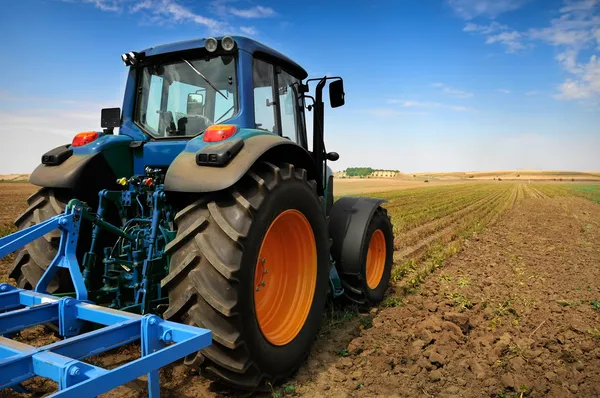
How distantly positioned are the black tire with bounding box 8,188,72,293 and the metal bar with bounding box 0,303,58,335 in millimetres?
908

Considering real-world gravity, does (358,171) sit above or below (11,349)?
above

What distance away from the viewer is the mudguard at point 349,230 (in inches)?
169

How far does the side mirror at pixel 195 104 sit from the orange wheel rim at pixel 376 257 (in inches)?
96.5

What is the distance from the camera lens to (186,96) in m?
3.60

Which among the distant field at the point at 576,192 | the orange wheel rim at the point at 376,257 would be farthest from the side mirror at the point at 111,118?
the distant field at the point at 576,192

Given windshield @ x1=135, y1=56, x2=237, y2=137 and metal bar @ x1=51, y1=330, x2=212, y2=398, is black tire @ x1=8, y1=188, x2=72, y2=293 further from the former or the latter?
metal bar @ x1=51, y1=330, x2=212, y2=398

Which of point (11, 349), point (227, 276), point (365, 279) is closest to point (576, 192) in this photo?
point (365, 279)

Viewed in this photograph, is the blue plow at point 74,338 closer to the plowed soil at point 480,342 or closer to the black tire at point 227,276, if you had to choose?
the black tire at point 227,276

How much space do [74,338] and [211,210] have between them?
95 cm

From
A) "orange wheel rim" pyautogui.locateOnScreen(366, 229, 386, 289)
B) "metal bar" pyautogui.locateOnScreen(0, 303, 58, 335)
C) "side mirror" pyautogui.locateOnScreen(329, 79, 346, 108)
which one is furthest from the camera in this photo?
"orange wheel rim" pyautogui.locateOnScreen(366, 229, 386, 289)

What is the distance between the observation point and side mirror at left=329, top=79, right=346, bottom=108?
13.8 ft

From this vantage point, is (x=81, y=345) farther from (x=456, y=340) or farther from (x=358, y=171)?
(x=358, y=171)

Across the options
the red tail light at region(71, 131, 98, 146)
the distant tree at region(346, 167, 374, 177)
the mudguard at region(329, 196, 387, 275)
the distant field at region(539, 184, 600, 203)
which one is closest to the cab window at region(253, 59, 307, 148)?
the mudguard at region(329, 196, 387, 275)

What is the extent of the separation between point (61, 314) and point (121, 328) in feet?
1.66
